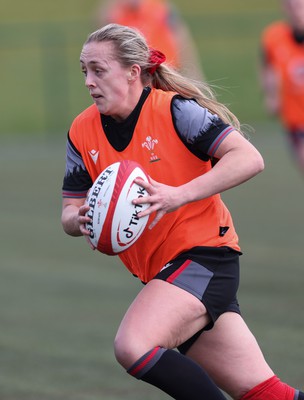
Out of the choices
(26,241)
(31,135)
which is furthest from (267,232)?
(31,135)

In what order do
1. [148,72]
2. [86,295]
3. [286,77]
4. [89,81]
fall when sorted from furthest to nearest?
[286,77] → [86,295] → [148,72] → [89,81]

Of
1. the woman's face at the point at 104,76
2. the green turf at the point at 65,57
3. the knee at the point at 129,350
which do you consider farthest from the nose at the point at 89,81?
the green turf at the point at 65,57

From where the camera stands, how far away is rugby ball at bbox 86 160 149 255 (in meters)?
4.27

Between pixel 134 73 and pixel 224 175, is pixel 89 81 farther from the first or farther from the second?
pixel 224 175

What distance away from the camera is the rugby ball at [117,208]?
14.0ft

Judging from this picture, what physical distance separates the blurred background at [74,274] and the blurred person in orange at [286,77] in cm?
104

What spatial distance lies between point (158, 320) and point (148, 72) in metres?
1.14

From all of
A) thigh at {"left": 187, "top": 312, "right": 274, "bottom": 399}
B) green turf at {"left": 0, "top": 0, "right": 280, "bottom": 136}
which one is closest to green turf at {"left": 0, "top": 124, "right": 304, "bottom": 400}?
thigh at {"left": 187, "top": 312, "right": 274, "bottom": 399}

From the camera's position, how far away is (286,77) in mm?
10719

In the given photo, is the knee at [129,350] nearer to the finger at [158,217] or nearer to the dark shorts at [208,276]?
the dark shorts at [208,276]

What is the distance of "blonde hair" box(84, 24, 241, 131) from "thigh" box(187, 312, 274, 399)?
856 millimetres

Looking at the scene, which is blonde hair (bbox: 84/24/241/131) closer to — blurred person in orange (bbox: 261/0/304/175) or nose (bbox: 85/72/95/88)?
nose (bbox: 85/72/95/88)

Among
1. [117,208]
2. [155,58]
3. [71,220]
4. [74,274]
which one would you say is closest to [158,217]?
[117,208]

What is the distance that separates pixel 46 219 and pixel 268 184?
3601mm
